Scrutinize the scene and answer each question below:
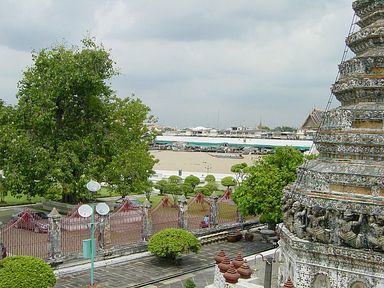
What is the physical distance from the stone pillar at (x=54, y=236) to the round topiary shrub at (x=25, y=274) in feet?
12.7

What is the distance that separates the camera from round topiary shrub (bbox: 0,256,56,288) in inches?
610

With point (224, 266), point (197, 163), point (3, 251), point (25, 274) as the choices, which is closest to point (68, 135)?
point (3, 251)

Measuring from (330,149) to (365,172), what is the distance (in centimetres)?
149

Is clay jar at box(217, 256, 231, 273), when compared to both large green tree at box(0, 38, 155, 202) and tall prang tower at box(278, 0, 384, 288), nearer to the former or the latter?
tall prang tower at box(278, 0, 384, 288)

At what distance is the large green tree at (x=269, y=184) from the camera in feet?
76.6

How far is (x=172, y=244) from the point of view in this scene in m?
21.0

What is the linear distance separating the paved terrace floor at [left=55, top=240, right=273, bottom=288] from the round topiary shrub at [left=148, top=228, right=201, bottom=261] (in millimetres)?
626

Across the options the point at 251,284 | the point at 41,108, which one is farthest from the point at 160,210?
the point at 251,284

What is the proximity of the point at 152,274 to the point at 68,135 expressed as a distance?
517 inches

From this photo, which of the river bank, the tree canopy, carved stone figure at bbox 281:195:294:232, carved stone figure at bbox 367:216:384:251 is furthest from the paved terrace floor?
the river bank

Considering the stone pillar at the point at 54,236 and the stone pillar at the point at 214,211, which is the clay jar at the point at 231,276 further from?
the stone pillar at the point at 214,211

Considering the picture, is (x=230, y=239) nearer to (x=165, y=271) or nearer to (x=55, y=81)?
(x=165, y=271)

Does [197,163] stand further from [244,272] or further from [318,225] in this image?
[318,225]

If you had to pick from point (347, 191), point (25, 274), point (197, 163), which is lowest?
point (197, 163)
